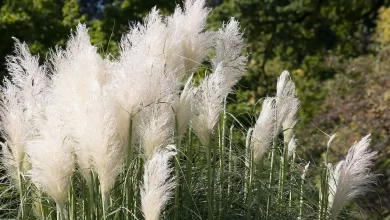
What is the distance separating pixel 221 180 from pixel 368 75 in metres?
6.09

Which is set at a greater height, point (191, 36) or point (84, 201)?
point (191, 36)

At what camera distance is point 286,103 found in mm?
3623

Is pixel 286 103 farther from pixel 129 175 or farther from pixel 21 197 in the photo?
pixel 21 197

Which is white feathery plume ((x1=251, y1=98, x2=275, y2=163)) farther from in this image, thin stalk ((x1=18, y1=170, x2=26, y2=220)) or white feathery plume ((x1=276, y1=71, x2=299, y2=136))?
thin stalk ((x1=18, y1=170, x2=26, y2=220))

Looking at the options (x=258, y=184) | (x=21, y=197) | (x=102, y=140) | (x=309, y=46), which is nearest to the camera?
(x=102, y=140)

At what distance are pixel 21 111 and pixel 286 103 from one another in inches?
45.5

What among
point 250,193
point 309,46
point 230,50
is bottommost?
point 250,193

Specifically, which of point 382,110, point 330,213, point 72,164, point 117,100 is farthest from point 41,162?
point 382,110

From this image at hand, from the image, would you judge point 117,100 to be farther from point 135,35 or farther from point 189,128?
point 189,128

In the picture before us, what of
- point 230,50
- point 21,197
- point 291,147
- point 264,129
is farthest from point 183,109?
point 291,147

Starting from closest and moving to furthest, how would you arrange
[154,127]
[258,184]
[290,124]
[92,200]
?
[154,127] < [92,200] < [258,184] < [290,124]

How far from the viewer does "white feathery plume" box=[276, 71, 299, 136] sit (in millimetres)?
3621

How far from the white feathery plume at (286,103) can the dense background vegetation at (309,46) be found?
2889 millimetres

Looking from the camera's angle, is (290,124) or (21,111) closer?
(21,111)
